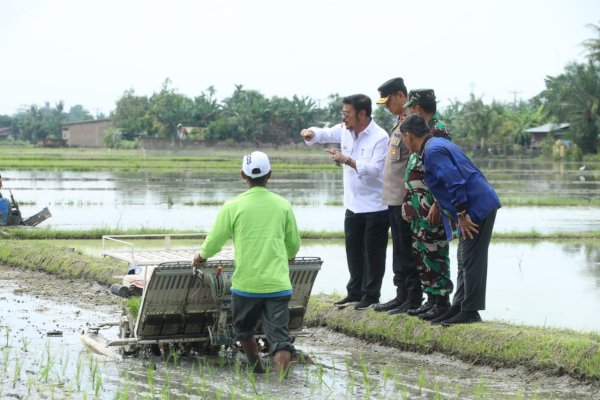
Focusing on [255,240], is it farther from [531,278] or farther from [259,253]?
[531,278]

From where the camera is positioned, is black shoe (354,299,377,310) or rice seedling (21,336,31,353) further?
black shoe (354,299,377,310)

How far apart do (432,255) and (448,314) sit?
445 mm

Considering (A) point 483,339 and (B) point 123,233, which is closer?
(A) point 483,339

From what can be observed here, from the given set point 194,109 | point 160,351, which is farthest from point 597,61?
point 160,351

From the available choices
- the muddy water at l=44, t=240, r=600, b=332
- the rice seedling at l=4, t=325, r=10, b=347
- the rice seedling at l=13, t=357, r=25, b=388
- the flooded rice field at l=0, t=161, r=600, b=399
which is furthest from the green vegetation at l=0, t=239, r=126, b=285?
the rice seedling at l=13, t=357, r=25, b=388

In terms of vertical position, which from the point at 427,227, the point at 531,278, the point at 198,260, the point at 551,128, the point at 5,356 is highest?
the point at 551,128

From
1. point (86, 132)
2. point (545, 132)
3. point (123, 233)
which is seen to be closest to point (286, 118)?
point (545, 132)

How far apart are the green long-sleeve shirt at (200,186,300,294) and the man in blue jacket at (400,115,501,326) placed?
121cm

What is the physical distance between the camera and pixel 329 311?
8.20 metres

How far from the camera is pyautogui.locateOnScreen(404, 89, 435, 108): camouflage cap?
721 cm

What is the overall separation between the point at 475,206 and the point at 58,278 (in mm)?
5932

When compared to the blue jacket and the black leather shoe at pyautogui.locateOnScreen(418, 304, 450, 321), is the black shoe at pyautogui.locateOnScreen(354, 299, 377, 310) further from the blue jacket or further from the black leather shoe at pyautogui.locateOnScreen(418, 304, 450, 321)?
the blue jacket

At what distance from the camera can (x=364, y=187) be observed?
7.78m

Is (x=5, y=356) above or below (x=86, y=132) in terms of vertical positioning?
below
